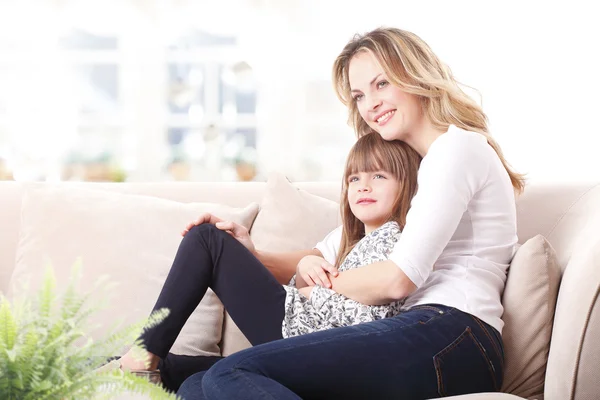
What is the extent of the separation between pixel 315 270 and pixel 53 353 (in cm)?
93

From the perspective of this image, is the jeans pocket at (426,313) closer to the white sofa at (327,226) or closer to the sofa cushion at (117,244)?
the white sofa at (327,226)

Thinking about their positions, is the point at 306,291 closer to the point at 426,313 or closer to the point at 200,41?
the point at 426,313

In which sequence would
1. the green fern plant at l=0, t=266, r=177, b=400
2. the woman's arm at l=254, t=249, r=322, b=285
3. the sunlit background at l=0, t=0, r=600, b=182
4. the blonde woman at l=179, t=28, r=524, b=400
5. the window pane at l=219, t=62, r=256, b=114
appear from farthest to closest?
the window pane at l=219, t=62, r=256, b=114, the sunlit background at l=0, t=0, r=600, b=182, the woman's arm at l=254, t=249, r=322, b=285, the blonde woman at l=179, t=28, r=524, b=400, the green fern plant at l=0, t=266, r=177, b=400

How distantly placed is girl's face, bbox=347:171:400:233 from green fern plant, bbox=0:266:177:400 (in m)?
0.94

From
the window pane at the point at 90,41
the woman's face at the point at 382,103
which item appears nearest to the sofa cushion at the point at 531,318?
the woman's face at the point at 382,103

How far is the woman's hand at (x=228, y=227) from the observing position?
5.47 ft

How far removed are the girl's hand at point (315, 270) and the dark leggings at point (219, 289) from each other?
0.08 metres

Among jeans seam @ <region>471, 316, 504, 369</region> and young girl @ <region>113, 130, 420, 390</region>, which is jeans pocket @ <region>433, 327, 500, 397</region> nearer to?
jeans seam @ <region>471, 316, 504, 369</region>

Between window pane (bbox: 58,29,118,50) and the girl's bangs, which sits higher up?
window pane (bbox: 58,29,118,50)

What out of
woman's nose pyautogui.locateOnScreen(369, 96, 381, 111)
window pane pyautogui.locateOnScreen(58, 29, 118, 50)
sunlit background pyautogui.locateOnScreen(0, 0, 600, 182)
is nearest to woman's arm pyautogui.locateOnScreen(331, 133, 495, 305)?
woman's nose pyautogui.locateOnScreen(369, 96, 381, 111)

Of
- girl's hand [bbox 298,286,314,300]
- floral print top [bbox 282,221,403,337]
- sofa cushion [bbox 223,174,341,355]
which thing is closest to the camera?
floral print top [bbox 282,221,403,337]

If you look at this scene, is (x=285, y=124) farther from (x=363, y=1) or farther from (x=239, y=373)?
(x=239, y=373)

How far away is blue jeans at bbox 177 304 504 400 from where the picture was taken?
122cm

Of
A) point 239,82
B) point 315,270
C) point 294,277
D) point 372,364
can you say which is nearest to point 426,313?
point 372,364
